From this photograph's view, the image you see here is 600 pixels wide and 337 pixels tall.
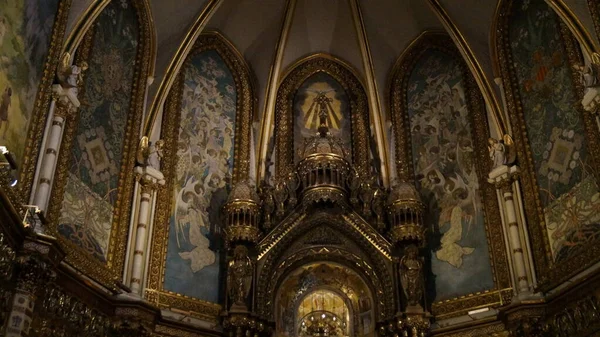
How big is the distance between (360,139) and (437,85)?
8.27 feet

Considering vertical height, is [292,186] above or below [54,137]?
above

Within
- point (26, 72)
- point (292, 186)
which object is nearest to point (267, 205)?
point (292, 186)

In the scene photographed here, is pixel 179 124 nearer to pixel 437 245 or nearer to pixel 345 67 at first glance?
pixel 345 67

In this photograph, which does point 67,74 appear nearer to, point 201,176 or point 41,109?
point 41,109

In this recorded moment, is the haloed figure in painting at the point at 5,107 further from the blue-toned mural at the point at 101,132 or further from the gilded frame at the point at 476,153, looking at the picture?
the gilded frame at the point at 476,153

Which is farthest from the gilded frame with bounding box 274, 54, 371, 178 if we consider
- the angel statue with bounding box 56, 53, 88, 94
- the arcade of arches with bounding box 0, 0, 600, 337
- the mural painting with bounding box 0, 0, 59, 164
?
the mural painting with bounding box 0, 0, 59, 164

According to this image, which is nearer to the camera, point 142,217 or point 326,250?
point 142,217

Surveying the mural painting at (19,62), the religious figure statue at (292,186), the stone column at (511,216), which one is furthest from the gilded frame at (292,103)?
the mural painting at (19,62)

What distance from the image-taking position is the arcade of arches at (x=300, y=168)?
11.9 m

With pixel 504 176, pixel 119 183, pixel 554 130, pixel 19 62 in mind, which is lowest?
pixel 119 183

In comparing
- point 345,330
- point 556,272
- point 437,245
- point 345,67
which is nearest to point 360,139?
point 345,67

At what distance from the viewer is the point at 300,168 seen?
54.7ft

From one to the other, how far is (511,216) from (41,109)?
9.77 m

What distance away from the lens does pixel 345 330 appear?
1584 centimetres
